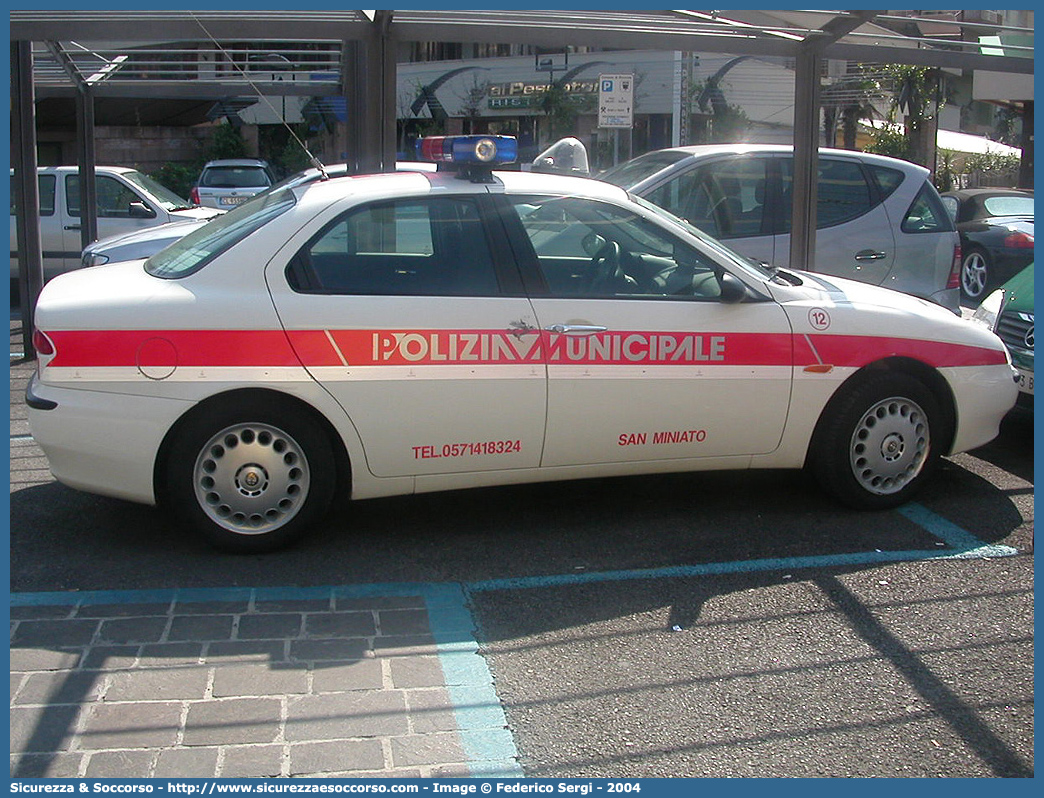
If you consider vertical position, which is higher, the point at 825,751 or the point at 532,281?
the point at 532,281

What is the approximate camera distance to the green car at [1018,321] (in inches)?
275

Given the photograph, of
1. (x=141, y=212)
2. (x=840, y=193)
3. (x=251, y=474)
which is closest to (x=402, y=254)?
(x=251, y=474)

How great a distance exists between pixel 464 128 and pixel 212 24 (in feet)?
92.2

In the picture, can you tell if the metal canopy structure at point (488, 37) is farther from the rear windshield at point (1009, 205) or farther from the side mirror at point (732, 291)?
the rear windshield at point (1009, 205)

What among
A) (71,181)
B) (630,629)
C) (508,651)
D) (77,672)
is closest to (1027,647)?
(630,629)

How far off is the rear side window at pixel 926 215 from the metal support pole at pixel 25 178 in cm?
715

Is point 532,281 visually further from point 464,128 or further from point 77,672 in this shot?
point 464,128

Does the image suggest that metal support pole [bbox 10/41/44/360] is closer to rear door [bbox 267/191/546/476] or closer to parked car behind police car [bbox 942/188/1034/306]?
rear door [bbox 267/191/546/476]

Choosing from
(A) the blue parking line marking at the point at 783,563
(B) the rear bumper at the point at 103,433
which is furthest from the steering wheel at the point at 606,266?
(B) the rear bumper at the point at 103,433

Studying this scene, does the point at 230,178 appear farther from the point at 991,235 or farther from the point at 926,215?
the point at 926,215

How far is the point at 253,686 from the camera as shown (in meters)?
4.03

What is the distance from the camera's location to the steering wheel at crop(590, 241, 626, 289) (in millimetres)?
5477

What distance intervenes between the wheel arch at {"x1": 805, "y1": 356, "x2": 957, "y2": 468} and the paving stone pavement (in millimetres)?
2033

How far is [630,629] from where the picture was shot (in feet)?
14.9
